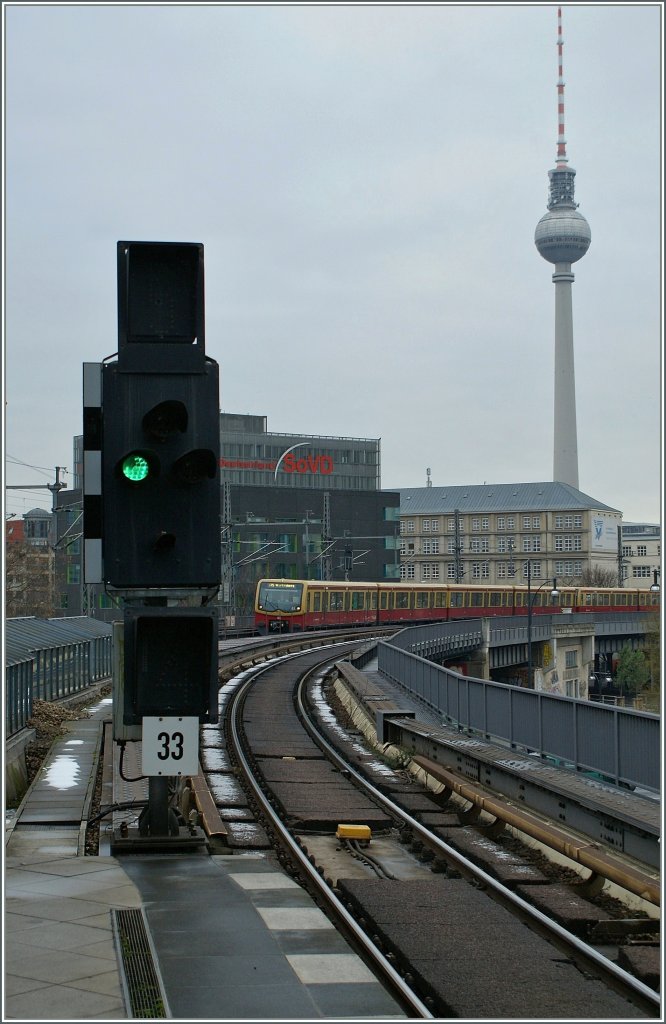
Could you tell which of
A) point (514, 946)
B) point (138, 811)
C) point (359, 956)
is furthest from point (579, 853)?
point (138, 811)

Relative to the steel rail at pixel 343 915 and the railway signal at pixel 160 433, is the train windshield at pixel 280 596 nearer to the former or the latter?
the steel rail at pixel 343 915

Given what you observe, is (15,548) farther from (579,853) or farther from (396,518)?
(579,853)

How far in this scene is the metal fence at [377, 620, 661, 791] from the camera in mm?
16344

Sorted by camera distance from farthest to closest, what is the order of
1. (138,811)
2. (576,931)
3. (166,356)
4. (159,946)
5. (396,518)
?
1. (396,518)
2. (138,811)
3. (166,356)
4. (576,931)
5. (159,946)

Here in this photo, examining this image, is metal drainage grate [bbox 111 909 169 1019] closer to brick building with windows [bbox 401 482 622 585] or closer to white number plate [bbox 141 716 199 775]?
white number plate [bbox 141 716 199 775]

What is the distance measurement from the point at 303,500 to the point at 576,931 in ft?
398

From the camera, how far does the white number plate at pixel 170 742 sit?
1176 centimetres

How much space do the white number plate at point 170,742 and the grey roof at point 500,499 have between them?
156511mm

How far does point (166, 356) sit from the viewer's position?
11789mm

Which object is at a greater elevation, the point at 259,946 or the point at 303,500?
the point at 303,500

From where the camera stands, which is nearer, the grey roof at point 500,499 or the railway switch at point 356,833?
the railway switch at point 356,833

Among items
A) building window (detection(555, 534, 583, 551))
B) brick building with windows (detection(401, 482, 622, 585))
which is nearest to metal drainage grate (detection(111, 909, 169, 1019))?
brick building with windows (detection(401, 482, 622, 585))

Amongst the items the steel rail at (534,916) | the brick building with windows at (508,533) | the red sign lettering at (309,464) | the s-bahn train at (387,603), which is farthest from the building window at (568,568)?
the steel rail at (534,916)

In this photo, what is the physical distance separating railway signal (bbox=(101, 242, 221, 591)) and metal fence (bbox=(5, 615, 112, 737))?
918 centimetres
